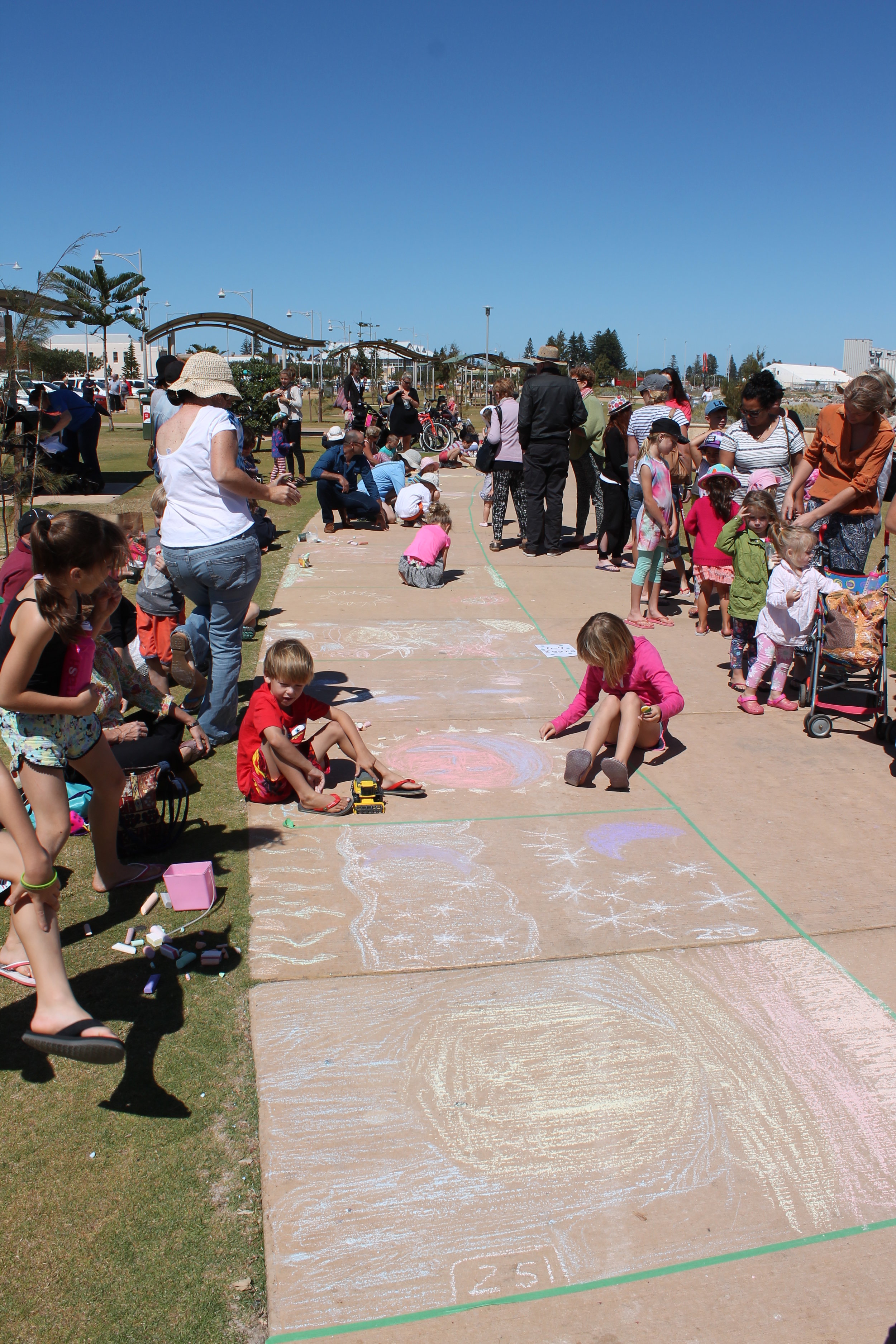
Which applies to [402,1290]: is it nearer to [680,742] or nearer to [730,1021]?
[730,1021]

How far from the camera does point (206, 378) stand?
15.9 feet

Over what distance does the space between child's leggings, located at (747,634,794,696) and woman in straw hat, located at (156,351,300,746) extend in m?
3.01

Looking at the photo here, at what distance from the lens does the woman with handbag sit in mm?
10570

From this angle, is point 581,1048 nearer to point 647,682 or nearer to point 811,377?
point 647,682

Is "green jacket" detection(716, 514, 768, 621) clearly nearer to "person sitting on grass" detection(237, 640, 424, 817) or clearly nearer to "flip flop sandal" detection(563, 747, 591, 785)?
"flip flop sandal" detection(563, 747, 591, 785)

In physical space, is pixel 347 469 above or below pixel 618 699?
above

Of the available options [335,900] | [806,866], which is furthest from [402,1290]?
[806,866]

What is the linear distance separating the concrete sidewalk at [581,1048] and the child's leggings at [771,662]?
77 centimetres

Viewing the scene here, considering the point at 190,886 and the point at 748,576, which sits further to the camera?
the point at 748,576

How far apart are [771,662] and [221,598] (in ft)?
11.3

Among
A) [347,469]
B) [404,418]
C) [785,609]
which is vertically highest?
[404,418]

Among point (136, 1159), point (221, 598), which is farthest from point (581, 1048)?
point (221, 598)

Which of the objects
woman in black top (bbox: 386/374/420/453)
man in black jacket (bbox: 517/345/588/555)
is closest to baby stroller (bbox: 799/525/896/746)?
man in black jacket (bbox: 517/345/588/555)

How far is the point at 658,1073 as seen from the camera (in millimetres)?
2828
